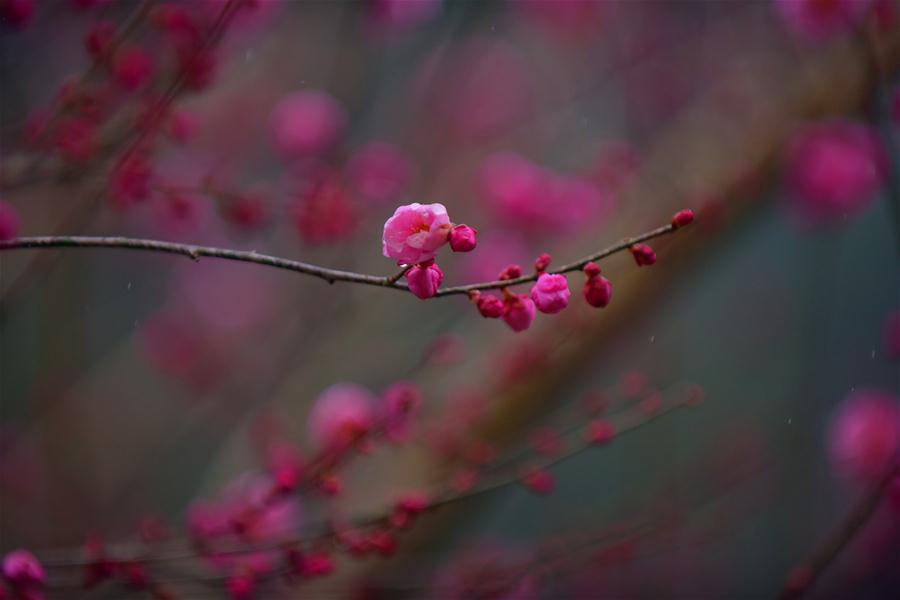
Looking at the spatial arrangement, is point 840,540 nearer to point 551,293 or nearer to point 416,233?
point 551,293

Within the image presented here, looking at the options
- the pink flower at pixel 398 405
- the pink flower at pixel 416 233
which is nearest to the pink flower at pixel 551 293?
the pink flower at pixel 416 233

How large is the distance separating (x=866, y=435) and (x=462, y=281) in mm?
1393

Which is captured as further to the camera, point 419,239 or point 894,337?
point 894,337

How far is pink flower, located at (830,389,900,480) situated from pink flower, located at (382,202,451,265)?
1935 millimetres

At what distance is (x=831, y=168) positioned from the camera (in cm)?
277

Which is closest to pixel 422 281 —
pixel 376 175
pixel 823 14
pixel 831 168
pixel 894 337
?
pixel 894 337

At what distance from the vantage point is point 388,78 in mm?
3502

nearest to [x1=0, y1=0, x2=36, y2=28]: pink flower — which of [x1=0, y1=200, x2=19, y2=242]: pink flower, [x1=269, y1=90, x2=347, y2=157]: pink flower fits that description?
[x1=0, y1=200, x2=19, y2=242]: pink flower

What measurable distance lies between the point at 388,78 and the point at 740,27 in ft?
4.85

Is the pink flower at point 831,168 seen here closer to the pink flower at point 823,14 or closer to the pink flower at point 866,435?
the pink flower at point 823,14

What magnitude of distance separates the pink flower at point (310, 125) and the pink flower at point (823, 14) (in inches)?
51.0

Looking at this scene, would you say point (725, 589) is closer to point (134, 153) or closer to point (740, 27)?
point (740, 27)

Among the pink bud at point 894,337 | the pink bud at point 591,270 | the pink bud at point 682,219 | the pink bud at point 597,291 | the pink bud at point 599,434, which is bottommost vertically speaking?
the pink bud at point 597,291

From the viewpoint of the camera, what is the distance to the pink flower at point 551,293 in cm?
85
